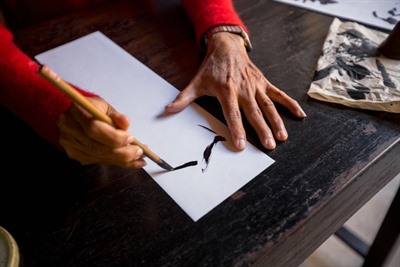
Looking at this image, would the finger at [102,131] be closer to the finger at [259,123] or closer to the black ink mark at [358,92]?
the finger at [259,123]

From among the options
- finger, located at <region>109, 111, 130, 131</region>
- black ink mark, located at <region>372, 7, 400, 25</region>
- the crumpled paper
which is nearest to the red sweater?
finger, located at <region>109, 111, 130, 131</region>

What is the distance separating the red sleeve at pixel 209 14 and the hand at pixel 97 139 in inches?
13.1

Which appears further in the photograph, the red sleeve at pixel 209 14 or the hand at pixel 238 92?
the red sleeve at pixel 209 14

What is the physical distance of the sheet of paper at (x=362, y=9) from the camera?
81 cm

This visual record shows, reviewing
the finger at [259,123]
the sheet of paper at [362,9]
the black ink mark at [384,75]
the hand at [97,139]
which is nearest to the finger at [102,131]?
the hand at [97,139]

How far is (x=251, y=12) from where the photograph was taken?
2.81 feet

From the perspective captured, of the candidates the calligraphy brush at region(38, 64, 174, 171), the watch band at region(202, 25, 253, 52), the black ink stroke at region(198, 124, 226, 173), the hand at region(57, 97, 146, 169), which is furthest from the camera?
the watch band at region(202, 25, 253, 52)

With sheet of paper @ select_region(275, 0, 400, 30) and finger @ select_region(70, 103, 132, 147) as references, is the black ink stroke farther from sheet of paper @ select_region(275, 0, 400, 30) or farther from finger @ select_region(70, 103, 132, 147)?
sheet of paper @ select_region(275, 0, 400, 30)

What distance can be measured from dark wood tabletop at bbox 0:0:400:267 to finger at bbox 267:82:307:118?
0.04 ft

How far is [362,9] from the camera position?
0.85 meters

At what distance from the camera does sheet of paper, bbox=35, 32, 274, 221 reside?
513mm

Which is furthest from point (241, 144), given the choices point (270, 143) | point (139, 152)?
point (139, 152)

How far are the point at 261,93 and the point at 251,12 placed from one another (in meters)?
0.32

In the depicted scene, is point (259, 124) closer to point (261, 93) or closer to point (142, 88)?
point (261, 93)
